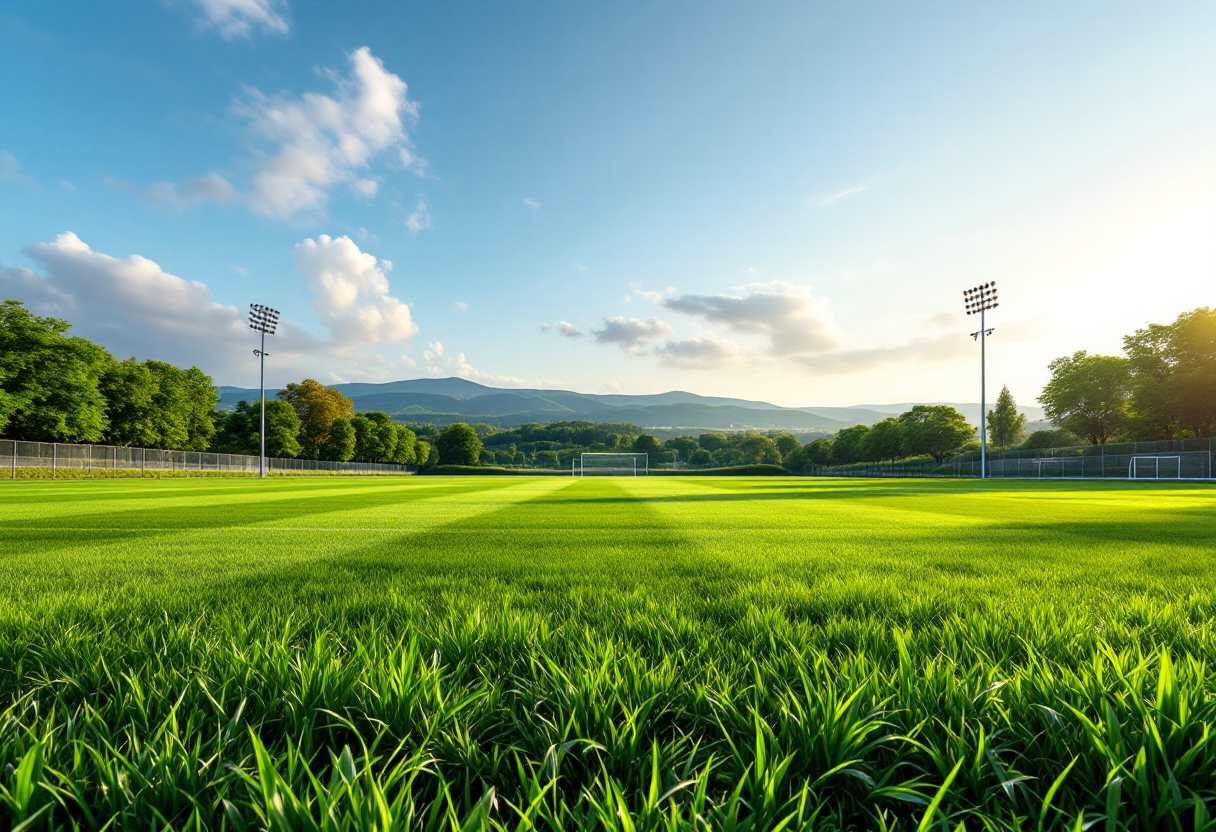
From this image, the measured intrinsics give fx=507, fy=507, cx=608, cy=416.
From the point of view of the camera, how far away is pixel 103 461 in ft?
126

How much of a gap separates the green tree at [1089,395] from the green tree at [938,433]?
1692 centimetres

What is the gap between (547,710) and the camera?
61.1 inches

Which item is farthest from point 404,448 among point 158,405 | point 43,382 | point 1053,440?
point 1053,440

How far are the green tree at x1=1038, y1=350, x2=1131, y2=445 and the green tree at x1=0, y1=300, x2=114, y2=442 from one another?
96.9m

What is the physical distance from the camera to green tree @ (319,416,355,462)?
7369cm

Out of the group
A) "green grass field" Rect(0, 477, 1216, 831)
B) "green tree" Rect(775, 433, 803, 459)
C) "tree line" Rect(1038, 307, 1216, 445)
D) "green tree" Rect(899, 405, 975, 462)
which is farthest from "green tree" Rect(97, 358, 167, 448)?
"green tree" Rect(775, 433, 803, 459)

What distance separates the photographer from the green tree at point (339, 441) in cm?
7369

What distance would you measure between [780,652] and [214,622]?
9.18ft

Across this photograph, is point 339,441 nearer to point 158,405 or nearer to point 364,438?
point 364,438

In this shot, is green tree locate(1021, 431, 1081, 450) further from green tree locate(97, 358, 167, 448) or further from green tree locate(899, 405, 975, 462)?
green tree locate(97, 358, 167, 448)

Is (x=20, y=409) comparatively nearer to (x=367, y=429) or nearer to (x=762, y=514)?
(x=367, y=429)

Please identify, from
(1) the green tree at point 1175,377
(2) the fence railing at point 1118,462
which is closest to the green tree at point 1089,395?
(1) the green tree at point 1175,377

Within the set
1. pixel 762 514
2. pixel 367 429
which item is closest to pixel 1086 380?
pixel 762 514

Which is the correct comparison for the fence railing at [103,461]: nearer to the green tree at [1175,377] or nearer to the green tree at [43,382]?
the green tree at [43,382]
